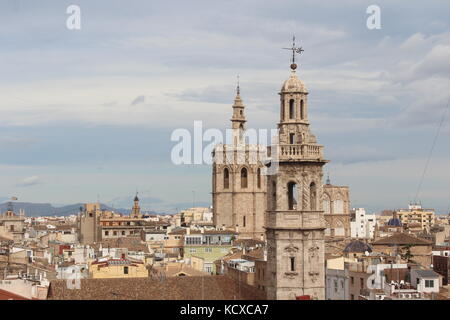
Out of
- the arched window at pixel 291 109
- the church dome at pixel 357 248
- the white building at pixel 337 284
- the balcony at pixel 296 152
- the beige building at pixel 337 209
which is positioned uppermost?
the arched window at pixel 291 109

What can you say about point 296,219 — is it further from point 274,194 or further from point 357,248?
point 357,248

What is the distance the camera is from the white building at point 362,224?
132 m

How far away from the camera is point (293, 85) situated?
122 feet

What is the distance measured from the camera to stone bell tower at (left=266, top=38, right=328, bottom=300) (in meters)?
36.6

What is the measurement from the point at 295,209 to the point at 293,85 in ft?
15.7

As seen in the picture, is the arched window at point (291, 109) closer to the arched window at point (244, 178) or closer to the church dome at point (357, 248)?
the church dome at point (357, 248)

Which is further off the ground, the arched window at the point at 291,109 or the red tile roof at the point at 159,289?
the arched window at the point at 291,109

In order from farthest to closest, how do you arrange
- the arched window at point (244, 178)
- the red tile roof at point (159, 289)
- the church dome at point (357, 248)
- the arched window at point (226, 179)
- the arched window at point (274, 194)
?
the arched window at point (244, 178)
the arched window at point (226, 179)
the church dome at point (357, 248)
the red tile roof at point (159, 289)
the arched window at point (274, 194)

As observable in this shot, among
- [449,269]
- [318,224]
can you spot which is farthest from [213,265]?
[318,224]

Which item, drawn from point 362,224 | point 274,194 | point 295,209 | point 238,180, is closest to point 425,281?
point 295,209

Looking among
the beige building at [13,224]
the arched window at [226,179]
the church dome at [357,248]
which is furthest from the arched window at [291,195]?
the beige building at [13,224]

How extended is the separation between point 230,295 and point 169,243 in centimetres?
4140

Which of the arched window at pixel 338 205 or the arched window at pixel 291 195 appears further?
the arched window at pixel 338 205
